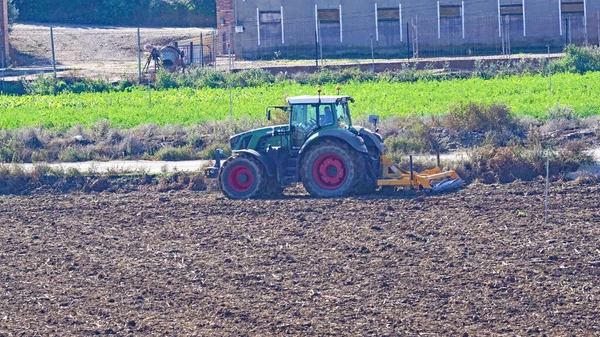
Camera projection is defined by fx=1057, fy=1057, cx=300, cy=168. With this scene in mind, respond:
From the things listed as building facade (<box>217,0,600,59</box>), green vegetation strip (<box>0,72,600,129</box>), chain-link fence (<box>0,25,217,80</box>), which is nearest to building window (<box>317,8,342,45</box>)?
building facade (<box>217,0,600,59</box>)

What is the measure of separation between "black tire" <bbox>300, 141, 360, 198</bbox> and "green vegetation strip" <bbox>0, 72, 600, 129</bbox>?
29.0 ft

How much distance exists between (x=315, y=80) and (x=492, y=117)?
1514 centimetres

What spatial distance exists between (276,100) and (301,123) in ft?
45.4

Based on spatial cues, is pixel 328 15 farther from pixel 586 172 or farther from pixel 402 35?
pixel 586 172

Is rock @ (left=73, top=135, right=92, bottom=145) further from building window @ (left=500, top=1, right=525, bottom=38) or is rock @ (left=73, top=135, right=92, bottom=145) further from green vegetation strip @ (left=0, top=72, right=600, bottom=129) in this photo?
building window @ (left=500, top=1, right=525, bottom=38)

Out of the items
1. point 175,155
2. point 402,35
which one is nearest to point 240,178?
point 175,155

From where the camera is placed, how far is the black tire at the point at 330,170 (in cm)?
1939

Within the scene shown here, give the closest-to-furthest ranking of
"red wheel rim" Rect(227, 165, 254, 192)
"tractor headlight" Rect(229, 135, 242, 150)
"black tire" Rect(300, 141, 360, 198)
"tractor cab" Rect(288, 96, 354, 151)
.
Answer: "black tire" Rect(300, 141, 360, 198) → "tractor cab" Rect(288, 96, 354, 151) → "red wheel rim" Rect(227, 165, 254, 192) → "tractor headlight" Rect(229, 135, 242, 150)

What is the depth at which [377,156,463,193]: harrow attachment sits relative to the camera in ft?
64.1

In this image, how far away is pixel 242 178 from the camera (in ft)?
66.3

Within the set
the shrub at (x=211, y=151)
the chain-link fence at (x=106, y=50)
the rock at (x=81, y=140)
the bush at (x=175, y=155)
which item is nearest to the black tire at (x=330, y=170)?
the shrub at (x=211, y=151)

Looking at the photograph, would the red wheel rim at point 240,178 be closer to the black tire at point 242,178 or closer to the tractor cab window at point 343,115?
the black tire at point 242,178

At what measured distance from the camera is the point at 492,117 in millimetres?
25703

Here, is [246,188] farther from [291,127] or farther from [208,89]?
[208,89]
